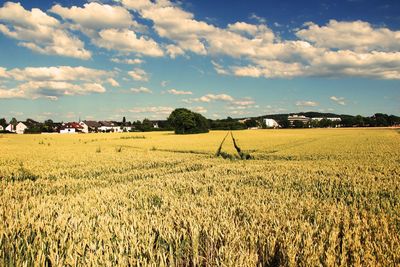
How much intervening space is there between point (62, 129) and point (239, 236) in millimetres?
140606

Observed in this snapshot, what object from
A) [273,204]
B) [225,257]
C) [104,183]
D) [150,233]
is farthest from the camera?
[104,183]

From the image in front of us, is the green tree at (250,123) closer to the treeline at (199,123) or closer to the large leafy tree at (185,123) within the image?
the treeline at (199,123)

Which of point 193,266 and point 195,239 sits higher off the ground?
point 195,239

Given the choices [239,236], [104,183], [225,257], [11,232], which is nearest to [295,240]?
[239,236]

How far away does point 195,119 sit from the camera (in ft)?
320

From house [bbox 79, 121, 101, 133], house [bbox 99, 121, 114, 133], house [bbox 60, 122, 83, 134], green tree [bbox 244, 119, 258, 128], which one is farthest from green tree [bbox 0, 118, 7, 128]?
green tree [bbox 244, 119, 258, 128]

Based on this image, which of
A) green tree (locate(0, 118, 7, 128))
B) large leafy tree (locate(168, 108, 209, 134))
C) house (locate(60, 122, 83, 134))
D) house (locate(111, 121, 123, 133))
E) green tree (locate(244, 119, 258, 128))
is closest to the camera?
large leafy tree (locate(168, 108, 209, 134))

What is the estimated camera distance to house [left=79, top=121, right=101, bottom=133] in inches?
5822

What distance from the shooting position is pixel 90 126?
15600 centimetres

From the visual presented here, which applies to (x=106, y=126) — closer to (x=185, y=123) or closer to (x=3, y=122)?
(x=3, y=122)

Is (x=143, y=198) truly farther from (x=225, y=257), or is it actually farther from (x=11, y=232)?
(x=225, y=257)

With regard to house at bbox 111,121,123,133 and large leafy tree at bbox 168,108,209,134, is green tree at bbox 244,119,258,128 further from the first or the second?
house at bbox 111,121,123,133

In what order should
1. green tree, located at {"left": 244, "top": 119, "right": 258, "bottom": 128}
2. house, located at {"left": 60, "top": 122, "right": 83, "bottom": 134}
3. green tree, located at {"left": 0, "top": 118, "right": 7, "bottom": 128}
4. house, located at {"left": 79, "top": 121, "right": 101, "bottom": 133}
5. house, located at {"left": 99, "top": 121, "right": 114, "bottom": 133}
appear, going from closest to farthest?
house, located at {"left": 60, "top": 122, "right": 83, "bottom": 134} < green tree, located at {"left": 0, "top": 118, "right": 7, "bottom": 128} < house, located at {"left": 79, "top": 121, "right": 101, "bottom": 133} < green tree, located at {"left": 244, "top": 119, "right": 258, "bottom": 128} < house, located at {"left": 99, "top": 121, "right": 114, "bottom": 133}

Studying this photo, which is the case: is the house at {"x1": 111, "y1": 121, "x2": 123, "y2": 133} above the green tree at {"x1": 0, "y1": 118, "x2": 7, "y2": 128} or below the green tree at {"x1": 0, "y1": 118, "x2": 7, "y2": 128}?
below
